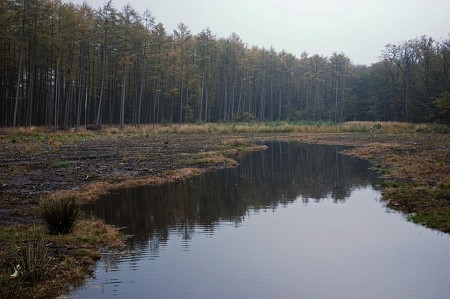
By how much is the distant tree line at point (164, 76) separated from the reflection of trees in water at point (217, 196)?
29.4m

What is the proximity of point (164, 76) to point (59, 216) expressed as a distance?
63.5 metres

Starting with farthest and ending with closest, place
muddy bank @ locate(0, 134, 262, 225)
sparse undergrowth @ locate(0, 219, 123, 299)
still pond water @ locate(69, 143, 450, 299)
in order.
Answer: muddy bank @ locate(0, 134, 262, 225)
still pond water @ locate(69, 143, 450, 299)
sparse undergrowth @ locate(0, 219, 123, 299)

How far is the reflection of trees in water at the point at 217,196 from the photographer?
12.3 m

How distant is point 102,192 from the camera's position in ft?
54.3

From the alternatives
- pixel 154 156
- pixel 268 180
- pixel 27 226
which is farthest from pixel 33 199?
pixel 154 156

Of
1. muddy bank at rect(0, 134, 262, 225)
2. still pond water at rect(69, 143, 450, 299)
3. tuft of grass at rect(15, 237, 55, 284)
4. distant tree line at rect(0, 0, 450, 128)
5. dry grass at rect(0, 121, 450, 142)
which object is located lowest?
still pond water at rect(69, 143, 450, 299)

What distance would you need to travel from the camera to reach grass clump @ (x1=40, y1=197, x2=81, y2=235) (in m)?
10.4

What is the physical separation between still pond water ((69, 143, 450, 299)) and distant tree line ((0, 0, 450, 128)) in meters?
33.2

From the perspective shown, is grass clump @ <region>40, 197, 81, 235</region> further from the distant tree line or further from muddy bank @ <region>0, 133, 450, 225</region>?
the distant tree line

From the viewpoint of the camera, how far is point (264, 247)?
400 inches

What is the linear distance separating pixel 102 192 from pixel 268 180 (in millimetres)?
8825

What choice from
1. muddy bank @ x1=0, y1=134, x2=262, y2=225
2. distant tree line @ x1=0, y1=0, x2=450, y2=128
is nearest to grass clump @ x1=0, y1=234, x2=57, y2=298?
muddy bank @ x1=0, y1=134, x2=262, y2=225

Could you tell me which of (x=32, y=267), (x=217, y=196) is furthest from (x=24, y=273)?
(x=217, y=196)

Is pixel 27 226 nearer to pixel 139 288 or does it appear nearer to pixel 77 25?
pixel 139 288
